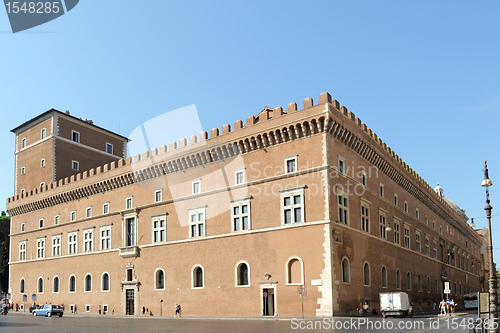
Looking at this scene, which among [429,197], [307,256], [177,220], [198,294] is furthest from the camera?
[429,197]

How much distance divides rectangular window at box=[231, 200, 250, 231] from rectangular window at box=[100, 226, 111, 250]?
16455 millimetres

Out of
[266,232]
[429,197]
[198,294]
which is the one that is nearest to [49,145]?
[198,294]

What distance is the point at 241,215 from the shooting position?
39.6 m

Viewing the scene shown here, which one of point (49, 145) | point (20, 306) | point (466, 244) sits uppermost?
point (49, 145)

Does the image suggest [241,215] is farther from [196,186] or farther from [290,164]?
[196,186]

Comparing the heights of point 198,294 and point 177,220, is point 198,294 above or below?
below

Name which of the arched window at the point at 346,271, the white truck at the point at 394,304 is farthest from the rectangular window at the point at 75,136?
the white truck at the point at 394,304

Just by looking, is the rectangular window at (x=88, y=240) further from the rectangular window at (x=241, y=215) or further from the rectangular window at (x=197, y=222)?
the rectangular window at (x=241, y=215)

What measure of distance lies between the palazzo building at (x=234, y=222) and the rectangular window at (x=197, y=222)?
10cm

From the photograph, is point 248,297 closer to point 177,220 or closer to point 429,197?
point 177,220

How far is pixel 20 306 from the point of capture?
6103 centimetres

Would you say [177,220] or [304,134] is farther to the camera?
[177,220]

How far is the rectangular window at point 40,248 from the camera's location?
58.8 m

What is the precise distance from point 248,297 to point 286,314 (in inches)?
141
